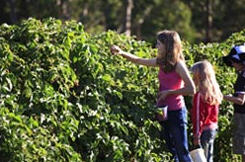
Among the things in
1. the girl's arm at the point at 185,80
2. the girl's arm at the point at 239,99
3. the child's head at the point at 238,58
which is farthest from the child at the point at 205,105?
the child's head at the point at 238,58

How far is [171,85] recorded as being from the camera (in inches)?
264

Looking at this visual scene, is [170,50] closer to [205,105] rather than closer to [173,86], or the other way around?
[173,86]

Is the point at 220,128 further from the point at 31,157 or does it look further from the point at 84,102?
the point at 31,157

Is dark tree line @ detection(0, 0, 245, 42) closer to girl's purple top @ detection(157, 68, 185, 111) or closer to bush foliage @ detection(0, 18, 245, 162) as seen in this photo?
bush foliage @ detection(0, 18, 245, 162)

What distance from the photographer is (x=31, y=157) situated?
5984 mm

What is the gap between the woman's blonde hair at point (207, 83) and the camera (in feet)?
22.5

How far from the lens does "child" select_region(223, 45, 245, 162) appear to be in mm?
7168

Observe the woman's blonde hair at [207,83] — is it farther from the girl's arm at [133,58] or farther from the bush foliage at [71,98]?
the bush foliage at [71,98]

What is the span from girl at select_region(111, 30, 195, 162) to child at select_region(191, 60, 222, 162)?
0.23m

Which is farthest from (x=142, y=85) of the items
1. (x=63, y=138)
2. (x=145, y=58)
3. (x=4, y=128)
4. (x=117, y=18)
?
(x=117, y=18)

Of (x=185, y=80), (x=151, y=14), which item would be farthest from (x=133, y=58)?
(x=151, y=14)

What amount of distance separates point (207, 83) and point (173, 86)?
14.4 inches

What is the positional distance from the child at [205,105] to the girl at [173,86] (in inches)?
9.2

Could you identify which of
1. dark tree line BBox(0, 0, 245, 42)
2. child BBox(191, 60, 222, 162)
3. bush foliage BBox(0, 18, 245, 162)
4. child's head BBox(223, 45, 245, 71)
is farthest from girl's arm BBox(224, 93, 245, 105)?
dark tree line BBox(0, 0, 245, 42)
